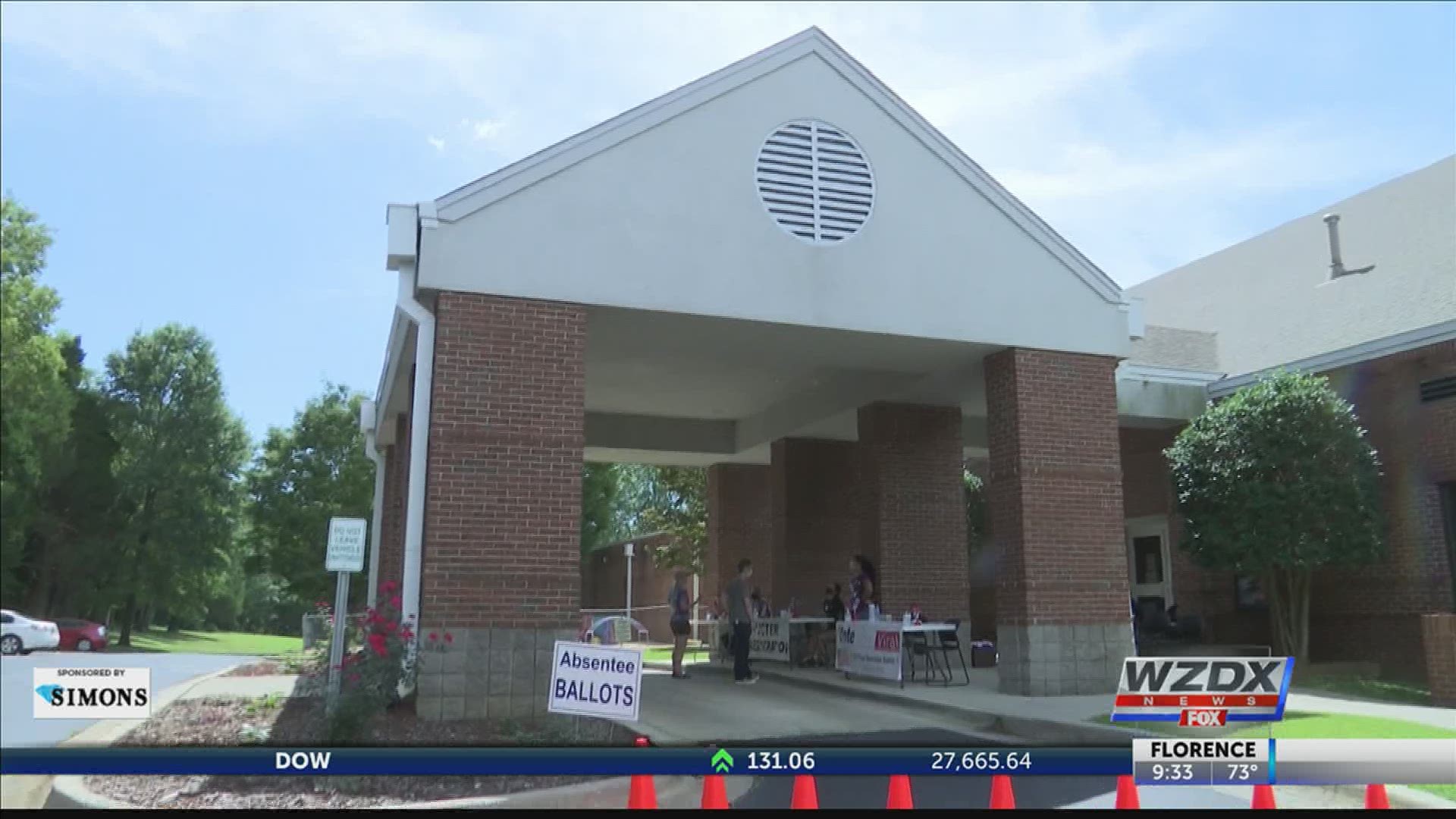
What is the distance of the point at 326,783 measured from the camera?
288 inches

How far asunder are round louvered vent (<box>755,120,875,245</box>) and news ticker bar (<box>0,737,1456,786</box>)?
6946 mm

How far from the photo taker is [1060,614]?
40.4 ft

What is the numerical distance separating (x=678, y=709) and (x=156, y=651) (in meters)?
5.22

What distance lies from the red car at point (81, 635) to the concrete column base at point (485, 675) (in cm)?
265

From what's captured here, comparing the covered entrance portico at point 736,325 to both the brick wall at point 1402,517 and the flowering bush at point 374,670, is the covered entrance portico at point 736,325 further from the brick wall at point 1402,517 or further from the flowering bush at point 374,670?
the brick wall at point 1402,517

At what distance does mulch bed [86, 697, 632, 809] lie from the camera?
7.18 m

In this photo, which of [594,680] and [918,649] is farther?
[918,649]

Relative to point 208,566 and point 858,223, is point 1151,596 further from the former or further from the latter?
point 208,566

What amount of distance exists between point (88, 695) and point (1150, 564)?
18.0m

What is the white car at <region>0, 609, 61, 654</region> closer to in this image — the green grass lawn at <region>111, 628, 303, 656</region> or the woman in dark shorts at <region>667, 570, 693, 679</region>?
the green grass lawn at <region>111, 628, 303, 656</region>

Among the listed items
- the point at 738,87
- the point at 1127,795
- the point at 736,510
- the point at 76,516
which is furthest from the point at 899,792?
the point at 736,510

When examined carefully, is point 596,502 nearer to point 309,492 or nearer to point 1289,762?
point 309,492

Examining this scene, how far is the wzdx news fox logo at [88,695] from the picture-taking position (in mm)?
5906

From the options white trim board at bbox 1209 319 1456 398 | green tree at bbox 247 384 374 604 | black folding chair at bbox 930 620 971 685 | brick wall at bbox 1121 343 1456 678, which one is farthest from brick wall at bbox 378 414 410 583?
green tree at bbox 247 384 374 604
